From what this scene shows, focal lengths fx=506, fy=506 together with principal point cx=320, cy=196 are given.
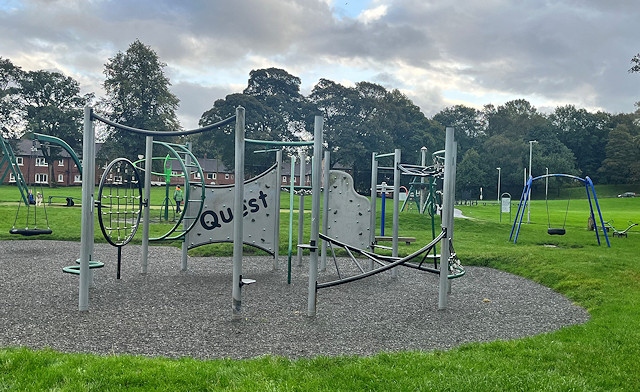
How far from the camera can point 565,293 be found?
7.42 meters

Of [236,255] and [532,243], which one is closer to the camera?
[236,255]

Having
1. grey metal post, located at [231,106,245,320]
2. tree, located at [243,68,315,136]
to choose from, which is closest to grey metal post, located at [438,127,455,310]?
grey metal post, located at [231,106,245,320]

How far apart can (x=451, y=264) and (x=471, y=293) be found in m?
1.00

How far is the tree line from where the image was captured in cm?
5184

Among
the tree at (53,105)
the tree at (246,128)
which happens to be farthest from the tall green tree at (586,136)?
the tree at (53,105)

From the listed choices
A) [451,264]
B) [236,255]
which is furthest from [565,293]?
[236,255]

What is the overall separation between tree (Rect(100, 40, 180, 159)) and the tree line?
10cm

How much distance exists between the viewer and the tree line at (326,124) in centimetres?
5184

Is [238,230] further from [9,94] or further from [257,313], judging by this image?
[9,94]

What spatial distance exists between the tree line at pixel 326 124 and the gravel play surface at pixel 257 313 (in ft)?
122

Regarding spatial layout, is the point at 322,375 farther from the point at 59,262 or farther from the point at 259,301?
the point at 59,262

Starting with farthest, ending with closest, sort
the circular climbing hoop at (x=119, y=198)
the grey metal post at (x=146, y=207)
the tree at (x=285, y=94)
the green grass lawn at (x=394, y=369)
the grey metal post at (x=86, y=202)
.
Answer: the tree at (x=285, y=94), the grey metal post at (x=146, y=207), the circular climbing hoop at (x=119, y=198), the grey metal post at (x=86, y=202), the green grass lawn at (x=394, y=369)

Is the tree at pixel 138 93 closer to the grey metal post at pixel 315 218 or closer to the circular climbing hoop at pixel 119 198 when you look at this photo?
the circular climbing hoop at pixel 119 198

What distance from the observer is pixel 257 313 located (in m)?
5.86
